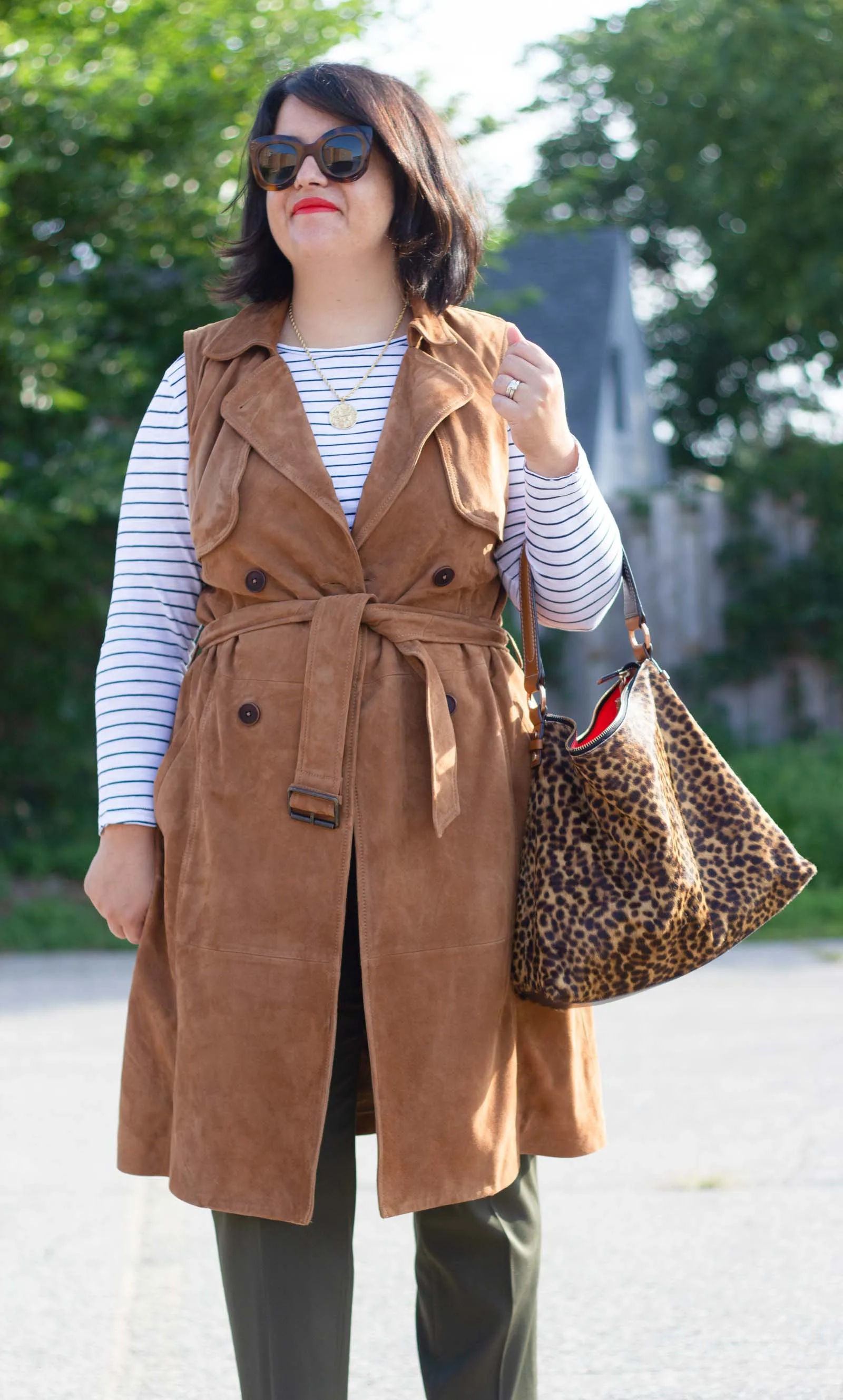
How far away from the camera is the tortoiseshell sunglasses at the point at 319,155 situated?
6.63 feet

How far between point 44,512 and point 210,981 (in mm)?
5854

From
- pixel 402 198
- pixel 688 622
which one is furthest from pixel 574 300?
pixel 402 198

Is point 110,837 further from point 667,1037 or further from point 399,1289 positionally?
point 667,1037

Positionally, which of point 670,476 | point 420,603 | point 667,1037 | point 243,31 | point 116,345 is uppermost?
point 243,31

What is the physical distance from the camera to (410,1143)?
1899 millimetres

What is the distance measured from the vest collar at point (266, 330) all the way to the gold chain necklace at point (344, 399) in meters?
0.04

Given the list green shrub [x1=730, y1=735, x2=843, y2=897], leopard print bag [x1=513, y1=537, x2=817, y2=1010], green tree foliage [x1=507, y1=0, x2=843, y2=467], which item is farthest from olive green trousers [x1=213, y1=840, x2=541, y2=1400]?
green tree foliage [x1=507, y1=0, x2=843, y2=467]

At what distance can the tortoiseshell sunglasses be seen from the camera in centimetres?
202

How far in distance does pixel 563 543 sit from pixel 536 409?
0.64 feet

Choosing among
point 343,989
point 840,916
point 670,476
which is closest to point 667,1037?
point 840,916

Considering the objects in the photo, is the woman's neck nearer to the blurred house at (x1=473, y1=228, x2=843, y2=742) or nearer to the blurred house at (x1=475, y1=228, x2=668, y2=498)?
Result: the blurred house at (x1=473, y1=228, x2=843, y2=742)

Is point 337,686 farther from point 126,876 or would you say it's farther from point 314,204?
point 314,204

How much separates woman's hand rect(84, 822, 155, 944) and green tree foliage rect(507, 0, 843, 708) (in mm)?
8719

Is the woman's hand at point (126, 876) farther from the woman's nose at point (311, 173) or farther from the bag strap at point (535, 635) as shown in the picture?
the woman's nose at point (311, 173)
